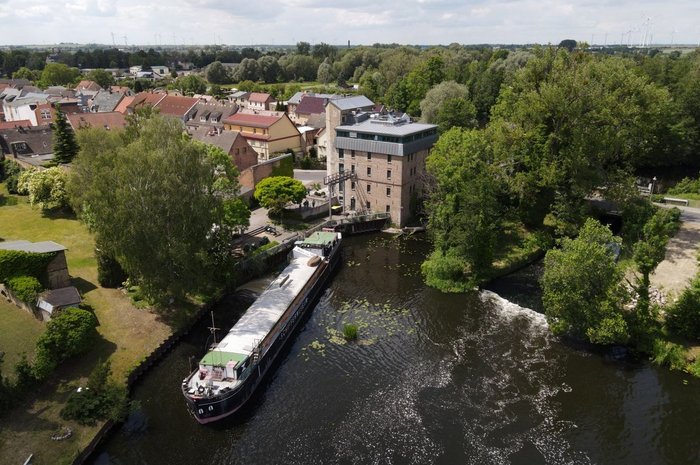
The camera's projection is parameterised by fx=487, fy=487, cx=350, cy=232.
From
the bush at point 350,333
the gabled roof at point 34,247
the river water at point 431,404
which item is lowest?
Answer: the river water at point 431,404

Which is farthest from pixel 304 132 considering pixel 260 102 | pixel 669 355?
pixel 669 355

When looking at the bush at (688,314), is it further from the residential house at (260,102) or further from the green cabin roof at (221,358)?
the residential house at (260,102)

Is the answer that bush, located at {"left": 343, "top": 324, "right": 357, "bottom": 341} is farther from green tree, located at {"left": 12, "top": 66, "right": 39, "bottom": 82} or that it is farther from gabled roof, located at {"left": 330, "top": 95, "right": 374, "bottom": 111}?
green tree, located at {"left": 12, "top": 66, "right": 39, "bottom": 82}

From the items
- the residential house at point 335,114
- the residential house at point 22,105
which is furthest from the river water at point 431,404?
the residential house at point 22,105

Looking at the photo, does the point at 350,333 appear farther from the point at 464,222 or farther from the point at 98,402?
the point at 98,402

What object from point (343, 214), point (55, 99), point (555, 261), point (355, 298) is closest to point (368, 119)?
point (343, 214)

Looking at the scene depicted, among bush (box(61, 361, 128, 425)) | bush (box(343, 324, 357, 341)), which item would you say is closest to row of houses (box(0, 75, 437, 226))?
bush (box(343, 324, 357, 341))
